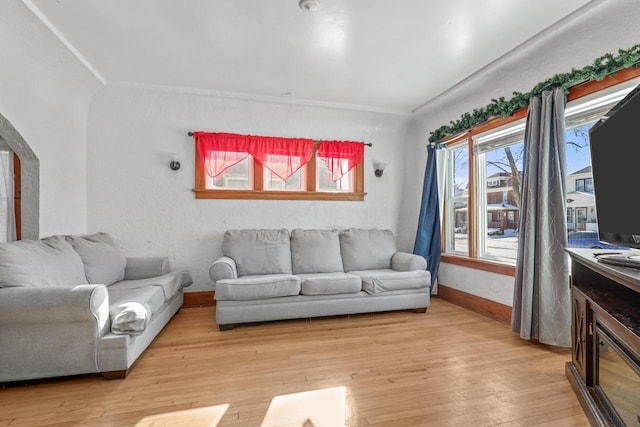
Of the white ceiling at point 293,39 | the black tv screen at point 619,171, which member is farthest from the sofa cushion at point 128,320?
the black tv screen at point 619,171

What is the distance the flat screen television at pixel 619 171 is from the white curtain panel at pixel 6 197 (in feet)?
13.9

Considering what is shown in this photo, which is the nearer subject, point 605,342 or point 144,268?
point 605,342

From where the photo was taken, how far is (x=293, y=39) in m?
2.56

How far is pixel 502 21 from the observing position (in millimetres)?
2307

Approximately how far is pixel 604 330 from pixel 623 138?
3.18 feet

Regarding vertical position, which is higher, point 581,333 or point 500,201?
point 500,201

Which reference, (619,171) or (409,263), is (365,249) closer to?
(409,263)

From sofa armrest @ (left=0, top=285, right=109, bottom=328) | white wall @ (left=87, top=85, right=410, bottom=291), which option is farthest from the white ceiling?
sofa armrest @ (left=0, top=285, right=109, bottom=328)

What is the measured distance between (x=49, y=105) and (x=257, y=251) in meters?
2.34

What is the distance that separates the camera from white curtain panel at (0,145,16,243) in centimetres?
253

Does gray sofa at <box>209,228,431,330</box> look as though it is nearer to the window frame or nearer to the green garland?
the window frame

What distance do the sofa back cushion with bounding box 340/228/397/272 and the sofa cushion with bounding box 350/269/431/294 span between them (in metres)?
0.31

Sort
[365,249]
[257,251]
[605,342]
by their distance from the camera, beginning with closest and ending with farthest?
[605,342]
[257,251]
[365,249]

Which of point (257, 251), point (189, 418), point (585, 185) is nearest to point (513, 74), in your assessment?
point (585, 185)
